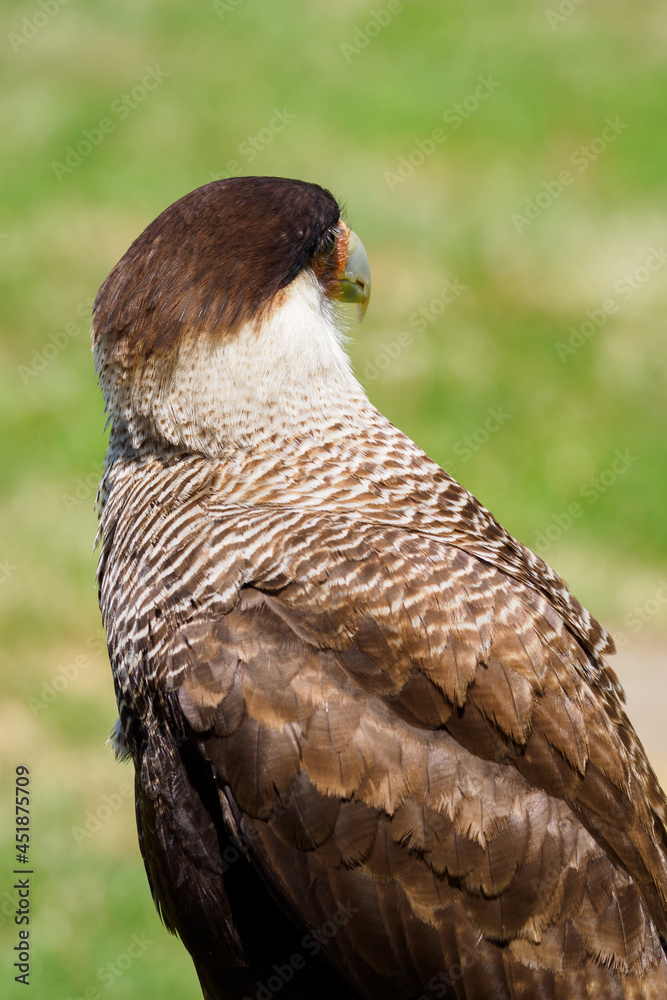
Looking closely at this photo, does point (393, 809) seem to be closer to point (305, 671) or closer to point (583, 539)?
point (305, 671)

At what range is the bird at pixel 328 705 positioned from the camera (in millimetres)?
2650

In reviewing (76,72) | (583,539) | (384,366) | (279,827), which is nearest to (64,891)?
(279,827)

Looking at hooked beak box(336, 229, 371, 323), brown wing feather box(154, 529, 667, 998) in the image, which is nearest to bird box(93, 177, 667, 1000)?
brown wing feather box(154, 529, 667, 998)

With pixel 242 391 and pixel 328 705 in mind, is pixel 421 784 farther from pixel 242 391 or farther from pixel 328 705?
pixel 242 391

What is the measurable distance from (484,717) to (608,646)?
0.67 meters

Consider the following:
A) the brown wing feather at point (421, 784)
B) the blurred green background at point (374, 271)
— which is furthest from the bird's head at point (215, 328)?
the blurred green background at point (374, 271)

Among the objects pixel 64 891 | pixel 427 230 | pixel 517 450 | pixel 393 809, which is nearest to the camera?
pixel 393 809

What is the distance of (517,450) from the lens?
9023 millimetres

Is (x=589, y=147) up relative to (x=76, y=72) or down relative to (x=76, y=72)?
up

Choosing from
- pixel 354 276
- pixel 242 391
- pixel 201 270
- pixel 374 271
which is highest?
pixel 374 271

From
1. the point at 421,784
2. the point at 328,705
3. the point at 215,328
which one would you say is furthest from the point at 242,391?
the point at 421,784

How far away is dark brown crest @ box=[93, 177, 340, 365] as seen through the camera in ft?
9.98

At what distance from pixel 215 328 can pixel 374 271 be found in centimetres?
715

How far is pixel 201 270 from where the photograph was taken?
306cm
